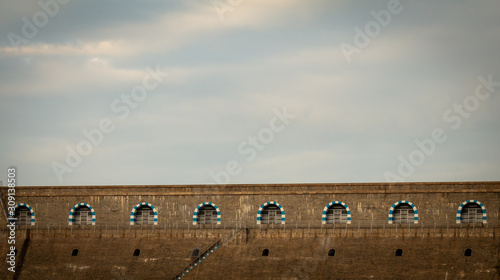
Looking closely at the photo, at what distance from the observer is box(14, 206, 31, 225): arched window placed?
239 ft

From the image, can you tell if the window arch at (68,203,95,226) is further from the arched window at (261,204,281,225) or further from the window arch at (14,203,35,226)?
the arched window at (261,204,281,225)

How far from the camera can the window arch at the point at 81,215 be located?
71.3 metres

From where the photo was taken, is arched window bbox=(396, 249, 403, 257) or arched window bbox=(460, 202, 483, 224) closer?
arched window bbox=(396, 249, 403, 257)

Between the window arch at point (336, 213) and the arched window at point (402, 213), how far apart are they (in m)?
3.36

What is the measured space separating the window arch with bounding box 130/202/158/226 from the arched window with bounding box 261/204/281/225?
8406 millimetres

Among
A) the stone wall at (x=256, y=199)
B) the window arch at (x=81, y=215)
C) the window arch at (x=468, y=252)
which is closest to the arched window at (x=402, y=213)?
the stone wall at (x=256, y=199)

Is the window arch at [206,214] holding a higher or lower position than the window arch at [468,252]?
higher

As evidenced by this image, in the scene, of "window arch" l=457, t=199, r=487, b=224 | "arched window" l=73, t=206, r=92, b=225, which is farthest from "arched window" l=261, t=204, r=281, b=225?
"arched window" l=73, t=206, r=92, b=225

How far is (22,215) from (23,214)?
141 mm

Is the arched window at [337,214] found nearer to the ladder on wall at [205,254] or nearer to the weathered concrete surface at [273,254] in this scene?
the weathered concrete surface at [273,254]

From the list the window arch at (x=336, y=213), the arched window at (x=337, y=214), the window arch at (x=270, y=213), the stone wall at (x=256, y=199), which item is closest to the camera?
the stone wall at (x=256, y=199)

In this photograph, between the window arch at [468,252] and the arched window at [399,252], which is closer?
the window arch at [468,252]

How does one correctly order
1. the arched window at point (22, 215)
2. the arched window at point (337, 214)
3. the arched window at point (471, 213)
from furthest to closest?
the arched window at point (22, 215) → the arched window at point (337, 214) → the arched window at point (471, 213)

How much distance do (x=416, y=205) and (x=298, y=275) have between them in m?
11.0
